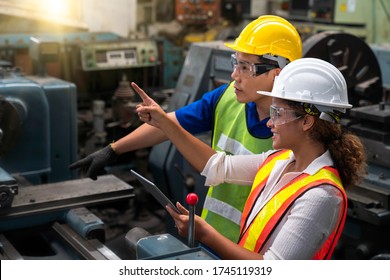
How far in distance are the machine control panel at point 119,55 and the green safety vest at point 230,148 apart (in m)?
1.74

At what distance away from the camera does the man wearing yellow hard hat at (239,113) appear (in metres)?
1.61

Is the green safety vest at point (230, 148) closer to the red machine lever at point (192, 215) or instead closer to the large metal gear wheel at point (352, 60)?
the red machine lever at point (192, 215)

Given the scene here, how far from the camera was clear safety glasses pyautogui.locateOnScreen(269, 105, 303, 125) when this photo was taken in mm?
1256

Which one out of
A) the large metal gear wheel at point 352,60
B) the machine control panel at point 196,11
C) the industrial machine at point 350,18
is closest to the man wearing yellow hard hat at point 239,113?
the large metal gear wheel at point 352,60

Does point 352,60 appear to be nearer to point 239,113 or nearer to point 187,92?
point 187,92

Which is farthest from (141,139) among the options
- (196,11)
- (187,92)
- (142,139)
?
(196,11)

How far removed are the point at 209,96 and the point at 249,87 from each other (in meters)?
0.24

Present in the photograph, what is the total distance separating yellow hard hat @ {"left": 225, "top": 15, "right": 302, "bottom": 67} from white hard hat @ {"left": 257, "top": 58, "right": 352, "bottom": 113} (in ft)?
1.08

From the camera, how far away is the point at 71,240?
1.72 meters

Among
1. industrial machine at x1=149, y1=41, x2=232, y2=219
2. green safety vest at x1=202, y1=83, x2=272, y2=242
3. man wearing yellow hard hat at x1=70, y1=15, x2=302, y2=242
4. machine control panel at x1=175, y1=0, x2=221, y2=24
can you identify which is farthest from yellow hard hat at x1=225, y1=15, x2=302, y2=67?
machine control panel at x1=175, y1=0, x2=221, y2=24

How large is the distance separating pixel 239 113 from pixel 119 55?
192cm

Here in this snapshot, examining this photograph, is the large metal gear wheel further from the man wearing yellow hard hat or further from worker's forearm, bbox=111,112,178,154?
worker's forearm, bbox=111,112,178,154

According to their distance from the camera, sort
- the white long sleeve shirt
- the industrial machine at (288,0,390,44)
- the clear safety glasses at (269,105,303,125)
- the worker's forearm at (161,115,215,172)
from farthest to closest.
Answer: the industrial machine at (288,0,390,44) < the worker's forearm at (161,115,215,172) < the clear safety glasses at (269,105,303,125) < the white long sleeve shirt

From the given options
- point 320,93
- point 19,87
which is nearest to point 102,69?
point 19,87
